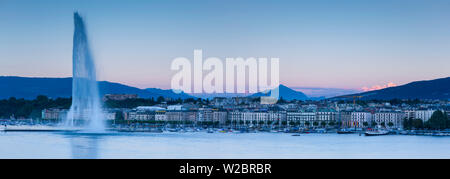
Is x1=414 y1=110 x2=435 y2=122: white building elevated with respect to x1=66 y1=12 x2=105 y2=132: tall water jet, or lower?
lower

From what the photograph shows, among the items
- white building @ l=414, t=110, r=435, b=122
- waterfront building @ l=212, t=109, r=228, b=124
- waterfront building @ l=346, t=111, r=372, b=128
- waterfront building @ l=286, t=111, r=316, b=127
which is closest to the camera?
white building @ l=414, t=110, r=435, b=122

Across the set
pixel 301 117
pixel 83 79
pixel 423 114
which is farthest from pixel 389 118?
pixel 83 79

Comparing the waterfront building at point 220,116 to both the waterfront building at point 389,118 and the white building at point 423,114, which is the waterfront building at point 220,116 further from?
the white building at point 423,114

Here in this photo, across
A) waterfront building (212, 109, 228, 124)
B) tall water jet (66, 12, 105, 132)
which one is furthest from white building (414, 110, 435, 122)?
tall water jet (66, 12, 105, 132)

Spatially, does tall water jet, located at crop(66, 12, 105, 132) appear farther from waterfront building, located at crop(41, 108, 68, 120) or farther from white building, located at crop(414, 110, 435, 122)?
waterfront building, located at crop(41, 108, 68, 120)

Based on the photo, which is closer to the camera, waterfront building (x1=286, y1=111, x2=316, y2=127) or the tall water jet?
the tall water jet

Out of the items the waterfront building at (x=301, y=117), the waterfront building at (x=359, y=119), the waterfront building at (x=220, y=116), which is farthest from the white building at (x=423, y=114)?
the waterfront building at (x=220, y=116)

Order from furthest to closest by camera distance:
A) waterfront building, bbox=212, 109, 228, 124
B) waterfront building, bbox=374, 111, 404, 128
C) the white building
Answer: waterfront building, bbox=212, 109, 228, 124 < waterfront building, bbox=374, 111, 404, 128 < the white building
